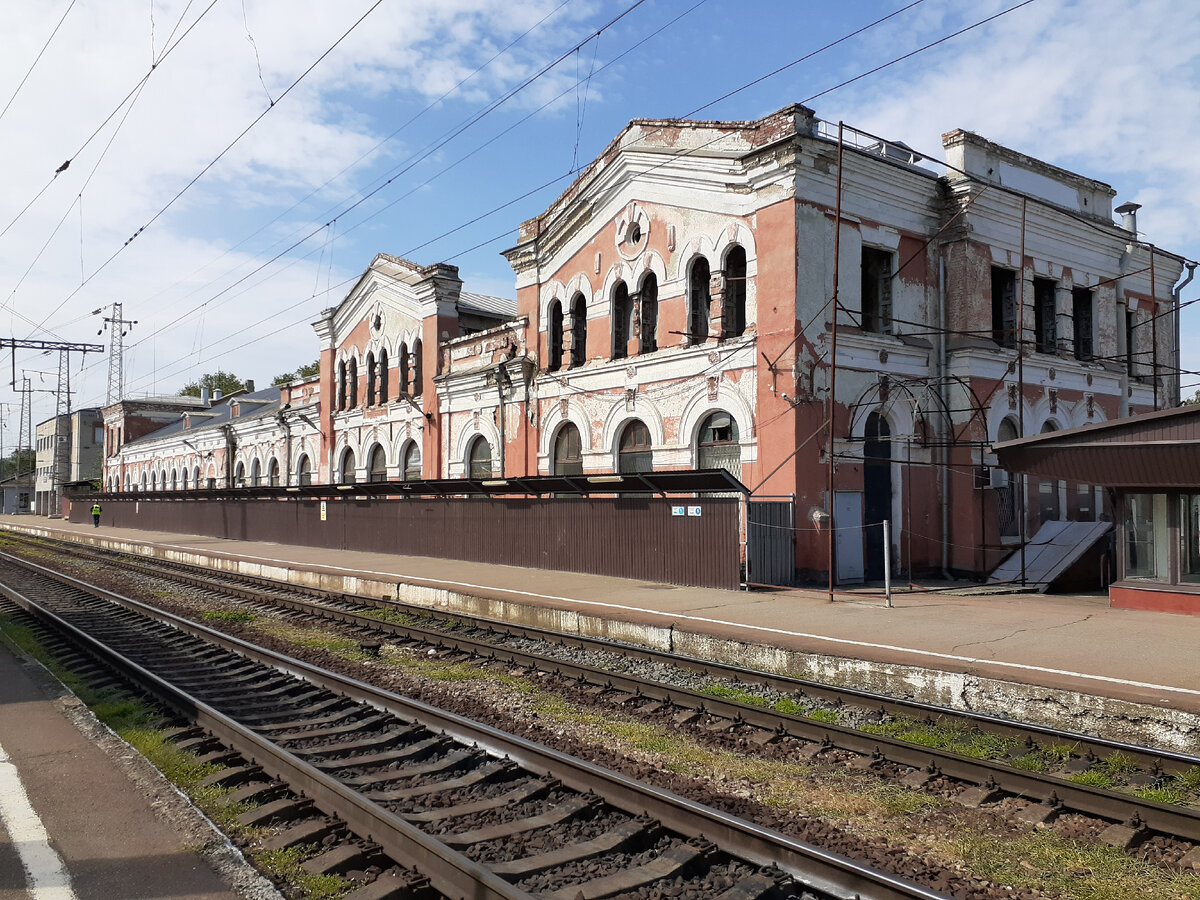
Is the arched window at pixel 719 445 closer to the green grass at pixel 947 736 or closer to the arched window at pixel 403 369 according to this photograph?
the green grass at pixel 947 736

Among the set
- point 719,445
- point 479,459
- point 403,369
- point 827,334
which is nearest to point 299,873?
point 719,445

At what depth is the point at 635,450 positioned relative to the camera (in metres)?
20.4

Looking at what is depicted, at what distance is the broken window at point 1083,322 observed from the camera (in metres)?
23.2

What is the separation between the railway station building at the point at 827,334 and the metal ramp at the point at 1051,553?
495mm

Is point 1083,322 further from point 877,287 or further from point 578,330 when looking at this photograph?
point 578,330

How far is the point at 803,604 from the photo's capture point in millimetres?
14117

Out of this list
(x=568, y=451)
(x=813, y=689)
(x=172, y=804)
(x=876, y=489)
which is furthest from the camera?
(x=568, y=451)

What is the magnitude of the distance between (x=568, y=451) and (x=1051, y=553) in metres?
11.3

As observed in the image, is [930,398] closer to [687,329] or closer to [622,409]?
[687,329]

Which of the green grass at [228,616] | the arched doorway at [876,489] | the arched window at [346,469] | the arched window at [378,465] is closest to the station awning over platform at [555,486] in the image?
the arched window at [378,465]

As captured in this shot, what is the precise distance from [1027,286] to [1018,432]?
3.52m

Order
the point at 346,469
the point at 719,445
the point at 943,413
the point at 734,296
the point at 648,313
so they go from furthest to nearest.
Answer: the point at 346,469 → the point at 648,313 → the point at 943,413 → the point at 734,296 → the point at 719,445

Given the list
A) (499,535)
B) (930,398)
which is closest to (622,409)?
(499,535)

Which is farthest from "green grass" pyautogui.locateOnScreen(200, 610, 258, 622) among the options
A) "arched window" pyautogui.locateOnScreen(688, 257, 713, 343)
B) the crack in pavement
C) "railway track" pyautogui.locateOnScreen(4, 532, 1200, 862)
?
the crack in pavement
